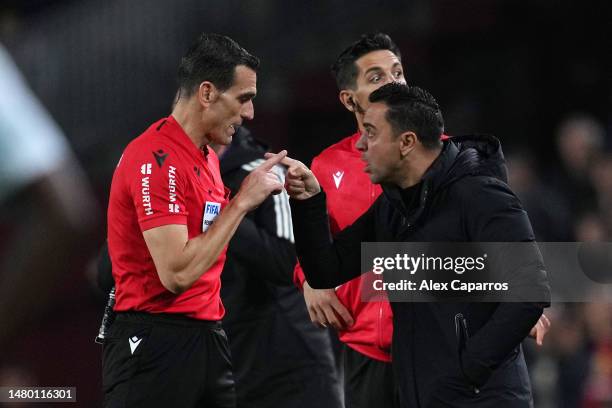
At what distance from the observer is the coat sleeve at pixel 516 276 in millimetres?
3646

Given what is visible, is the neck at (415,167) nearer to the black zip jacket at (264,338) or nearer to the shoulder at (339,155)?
the shoulder at (339,155)

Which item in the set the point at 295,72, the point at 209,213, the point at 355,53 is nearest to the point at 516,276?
the point at 209,213

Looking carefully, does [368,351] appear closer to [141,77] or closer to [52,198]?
[52,198]

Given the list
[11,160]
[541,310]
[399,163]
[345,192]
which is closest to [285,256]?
[345,192]

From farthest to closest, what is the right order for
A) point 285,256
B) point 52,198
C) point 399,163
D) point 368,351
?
point 285,256 → point 368,351 → point 399,163 → point 52,198

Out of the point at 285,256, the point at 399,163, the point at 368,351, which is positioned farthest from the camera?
the point at 285,256

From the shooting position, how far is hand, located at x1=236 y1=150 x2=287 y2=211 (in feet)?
12.1

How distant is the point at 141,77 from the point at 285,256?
17.7 feet

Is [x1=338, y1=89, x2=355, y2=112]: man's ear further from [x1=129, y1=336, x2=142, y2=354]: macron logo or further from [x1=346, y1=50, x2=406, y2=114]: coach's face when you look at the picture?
[x1=129, y1=336, x2=142, y2=354]: macron logo

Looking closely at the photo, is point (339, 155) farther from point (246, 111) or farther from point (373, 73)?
point (246, 111)

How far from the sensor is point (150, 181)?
3682 mm

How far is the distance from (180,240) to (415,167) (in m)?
0.91

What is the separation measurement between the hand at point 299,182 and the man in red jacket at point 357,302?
0.58m

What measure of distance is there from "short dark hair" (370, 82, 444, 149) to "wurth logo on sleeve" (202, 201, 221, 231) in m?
0.70
